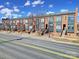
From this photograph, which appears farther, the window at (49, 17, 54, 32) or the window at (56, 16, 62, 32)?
the window at (49, 17, 54, 32)

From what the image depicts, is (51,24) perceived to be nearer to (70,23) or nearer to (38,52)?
(70,23)

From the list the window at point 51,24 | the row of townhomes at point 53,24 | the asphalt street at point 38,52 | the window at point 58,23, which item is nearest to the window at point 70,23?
the row of townhomes at point 53,24

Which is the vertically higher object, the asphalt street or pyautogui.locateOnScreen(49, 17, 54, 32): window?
pyautogui.locateOnScreen(49, 17, 54, 32): window

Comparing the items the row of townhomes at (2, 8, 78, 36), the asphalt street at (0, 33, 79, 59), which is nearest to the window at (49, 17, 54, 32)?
the row of townhomes at (2, 8, 78, 36)

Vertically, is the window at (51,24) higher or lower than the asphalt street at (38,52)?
higher

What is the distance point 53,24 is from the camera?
4550 centimetres

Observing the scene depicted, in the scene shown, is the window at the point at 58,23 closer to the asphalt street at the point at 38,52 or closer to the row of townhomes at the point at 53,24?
the row of townhomes at the point at 53,24

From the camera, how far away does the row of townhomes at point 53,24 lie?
3950 centimetres

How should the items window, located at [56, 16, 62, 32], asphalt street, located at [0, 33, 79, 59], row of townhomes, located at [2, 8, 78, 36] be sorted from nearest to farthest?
asphalt street, located at [0, 33, 79, 59], row of townhomes, located at [2, 8, 78, 36], window, located at [56, 16, 62, 32]

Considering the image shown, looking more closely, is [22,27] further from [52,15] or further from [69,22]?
[69,22]

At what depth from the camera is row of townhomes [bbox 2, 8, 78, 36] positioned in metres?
39.5

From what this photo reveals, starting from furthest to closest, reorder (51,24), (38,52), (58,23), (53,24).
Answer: (51,24)
(53,24)
(58,23)
(38,52)

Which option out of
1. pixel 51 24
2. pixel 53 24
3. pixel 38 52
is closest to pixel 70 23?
pixel 53 24

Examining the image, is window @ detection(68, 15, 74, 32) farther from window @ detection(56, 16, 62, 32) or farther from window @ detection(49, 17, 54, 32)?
window @ detection(49, 17, 54, 32)
